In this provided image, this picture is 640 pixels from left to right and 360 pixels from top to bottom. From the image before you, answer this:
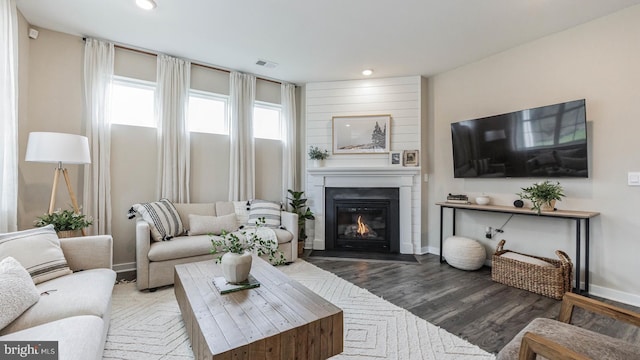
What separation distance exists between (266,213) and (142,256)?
151cm

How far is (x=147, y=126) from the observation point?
349 cm

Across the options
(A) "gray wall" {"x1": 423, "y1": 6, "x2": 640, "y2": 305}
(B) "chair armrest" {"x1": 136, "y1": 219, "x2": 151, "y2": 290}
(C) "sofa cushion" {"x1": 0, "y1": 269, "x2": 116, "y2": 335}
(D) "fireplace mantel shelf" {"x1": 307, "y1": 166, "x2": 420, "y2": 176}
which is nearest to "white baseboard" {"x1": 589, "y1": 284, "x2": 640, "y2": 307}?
(A) "gray wall" {"x1": 423, "y1": 6, "x2": 640, "y2": 305}

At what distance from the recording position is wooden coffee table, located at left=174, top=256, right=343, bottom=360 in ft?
4.00

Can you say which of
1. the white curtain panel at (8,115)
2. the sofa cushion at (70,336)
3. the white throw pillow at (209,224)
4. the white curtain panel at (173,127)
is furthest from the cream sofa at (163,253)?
the sofa cushion at (70,336)

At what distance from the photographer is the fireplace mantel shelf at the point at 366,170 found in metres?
4.10

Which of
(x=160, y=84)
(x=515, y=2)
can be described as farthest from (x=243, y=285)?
(x=515, y=2)

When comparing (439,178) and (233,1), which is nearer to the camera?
(233,1)

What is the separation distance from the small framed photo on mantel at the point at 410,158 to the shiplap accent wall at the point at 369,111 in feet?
0.24

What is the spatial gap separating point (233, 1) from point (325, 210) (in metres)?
2.97

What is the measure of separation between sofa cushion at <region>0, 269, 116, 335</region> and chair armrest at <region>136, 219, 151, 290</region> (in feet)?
2.42

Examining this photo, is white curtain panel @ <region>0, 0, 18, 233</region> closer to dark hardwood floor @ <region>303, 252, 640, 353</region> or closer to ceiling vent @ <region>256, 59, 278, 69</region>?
ceiling vent @ <region>256, 59, 278, 69</region>

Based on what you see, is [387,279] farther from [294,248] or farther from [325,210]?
[325,210]

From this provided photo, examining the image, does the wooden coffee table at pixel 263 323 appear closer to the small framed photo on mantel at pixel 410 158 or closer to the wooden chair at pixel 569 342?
the wooden chair at pixel 569 342

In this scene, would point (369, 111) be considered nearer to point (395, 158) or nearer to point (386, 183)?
point (395, 158)
